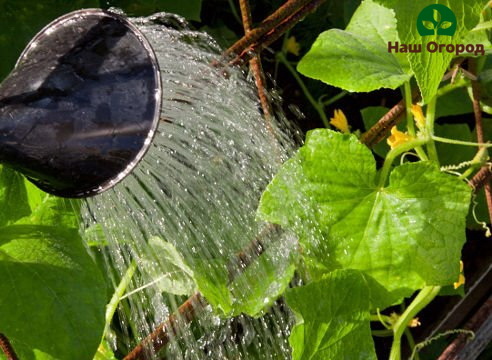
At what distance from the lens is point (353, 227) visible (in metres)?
0.85

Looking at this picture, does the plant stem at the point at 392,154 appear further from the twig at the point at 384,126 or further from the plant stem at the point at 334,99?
the plant stem at the point at 334,99

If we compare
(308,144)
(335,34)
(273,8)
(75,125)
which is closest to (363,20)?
(335,34)

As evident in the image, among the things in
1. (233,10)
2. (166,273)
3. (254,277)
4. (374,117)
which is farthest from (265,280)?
(233,10)

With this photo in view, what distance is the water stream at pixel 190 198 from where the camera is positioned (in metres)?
0.86

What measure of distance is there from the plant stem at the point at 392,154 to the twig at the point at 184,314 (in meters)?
0.14

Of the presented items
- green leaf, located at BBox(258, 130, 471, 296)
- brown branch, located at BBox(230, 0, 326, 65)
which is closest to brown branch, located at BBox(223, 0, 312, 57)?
brown branch, located at BBox(230, 0, 326, 65)

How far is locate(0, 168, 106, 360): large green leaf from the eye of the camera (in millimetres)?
741

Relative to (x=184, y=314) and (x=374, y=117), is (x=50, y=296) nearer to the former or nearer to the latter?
(x=184, y=314)

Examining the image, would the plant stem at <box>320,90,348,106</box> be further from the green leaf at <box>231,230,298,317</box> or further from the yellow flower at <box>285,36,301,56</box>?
the green leaf at <box>231,230,298,317</box>

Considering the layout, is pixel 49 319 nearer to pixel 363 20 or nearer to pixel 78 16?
pixel 78 16

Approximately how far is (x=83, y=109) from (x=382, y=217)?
0.36 metres

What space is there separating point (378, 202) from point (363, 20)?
0.27m

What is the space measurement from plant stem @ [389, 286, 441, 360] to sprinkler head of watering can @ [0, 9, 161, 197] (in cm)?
45

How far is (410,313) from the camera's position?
991mm
